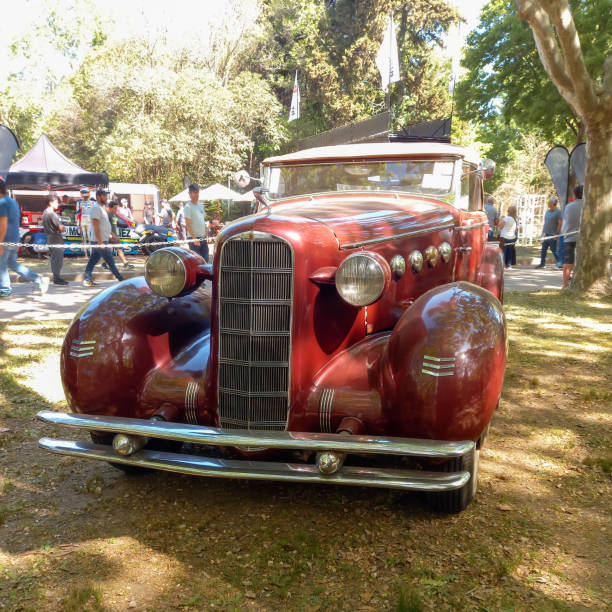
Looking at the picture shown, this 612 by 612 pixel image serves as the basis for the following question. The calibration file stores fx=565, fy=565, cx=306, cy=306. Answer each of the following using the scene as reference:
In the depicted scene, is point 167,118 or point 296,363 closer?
point 296,363

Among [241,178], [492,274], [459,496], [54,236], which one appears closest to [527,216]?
[54,236]

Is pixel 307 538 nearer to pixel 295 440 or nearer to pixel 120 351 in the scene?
pixel 295 440

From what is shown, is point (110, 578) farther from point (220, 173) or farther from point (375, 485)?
point (220, 173)

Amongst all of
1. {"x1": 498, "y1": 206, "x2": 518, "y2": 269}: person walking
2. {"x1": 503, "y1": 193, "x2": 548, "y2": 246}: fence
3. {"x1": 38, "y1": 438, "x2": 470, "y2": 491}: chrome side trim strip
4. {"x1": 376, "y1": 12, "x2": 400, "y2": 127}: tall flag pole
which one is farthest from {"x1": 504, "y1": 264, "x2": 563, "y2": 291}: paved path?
{"x1": 503, "y1": 193, "x2": 548, "y2": 246}: fence

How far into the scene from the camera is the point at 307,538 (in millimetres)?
2668

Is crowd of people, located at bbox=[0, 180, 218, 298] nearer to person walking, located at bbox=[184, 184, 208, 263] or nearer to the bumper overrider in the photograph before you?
person walking, located at bbox=[184, 184, 208, 263]

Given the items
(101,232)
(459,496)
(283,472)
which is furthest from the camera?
(101,232)

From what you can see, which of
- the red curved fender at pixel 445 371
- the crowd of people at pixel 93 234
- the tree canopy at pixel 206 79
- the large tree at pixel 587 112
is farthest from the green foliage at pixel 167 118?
the red curved fender at pixel 445 371

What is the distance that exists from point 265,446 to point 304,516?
2.42 ft

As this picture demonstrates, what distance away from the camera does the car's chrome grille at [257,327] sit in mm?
2705

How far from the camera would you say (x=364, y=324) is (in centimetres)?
317

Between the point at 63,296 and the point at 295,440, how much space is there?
871 cm

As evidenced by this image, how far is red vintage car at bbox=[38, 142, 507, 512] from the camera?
2.48 metres

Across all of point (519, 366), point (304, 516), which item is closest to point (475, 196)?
point (519, 366)
